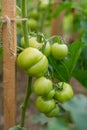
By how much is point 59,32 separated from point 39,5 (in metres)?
0.43

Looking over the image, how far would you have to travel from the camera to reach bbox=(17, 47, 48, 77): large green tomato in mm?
1046

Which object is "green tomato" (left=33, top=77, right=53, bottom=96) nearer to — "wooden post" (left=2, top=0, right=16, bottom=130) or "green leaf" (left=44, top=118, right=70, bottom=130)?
"wooden post" (left=2, top=0, right=16, bottom=130)

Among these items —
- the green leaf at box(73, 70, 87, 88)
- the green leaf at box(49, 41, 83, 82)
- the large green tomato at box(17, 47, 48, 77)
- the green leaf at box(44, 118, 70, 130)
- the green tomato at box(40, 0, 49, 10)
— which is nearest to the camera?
the green leaf at box(44, 118, 70, 130)

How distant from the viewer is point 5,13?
116 centimetres

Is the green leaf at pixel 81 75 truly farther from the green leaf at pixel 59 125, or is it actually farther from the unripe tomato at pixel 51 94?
the green leaf at pixel 59 125

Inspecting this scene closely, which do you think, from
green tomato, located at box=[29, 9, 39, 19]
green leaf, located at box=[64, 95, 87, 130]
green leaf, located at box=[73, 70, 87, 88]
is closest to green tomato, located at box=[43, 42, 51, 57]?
green leaf, located at box=[73, 70, 87, 88]

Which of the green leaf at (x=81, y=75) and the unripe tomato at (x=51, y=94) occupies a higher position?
the unripe tomato at (x=51, y=94)

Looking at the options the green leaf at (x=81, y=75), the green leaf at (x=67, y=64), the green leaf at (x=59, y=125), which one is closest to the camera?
the green leaf at (x=59, y=125)

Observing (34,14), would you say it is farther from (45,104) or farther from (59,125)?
(59,125)

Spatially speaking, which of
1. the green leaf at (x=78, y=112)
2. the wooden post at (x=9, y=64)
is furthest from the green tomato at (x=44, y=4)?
the green leaf at (x=78, y=112)

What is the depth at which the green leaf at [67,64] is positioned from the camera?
1.27 meters

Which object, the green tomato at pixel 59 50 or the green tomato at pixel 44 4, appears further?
the green tomato at pixel 44 4

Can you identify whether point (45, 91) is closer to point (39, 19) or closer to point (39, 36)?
point (39, 36)

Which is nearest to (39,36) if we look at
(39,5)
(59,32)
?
(39,5)
